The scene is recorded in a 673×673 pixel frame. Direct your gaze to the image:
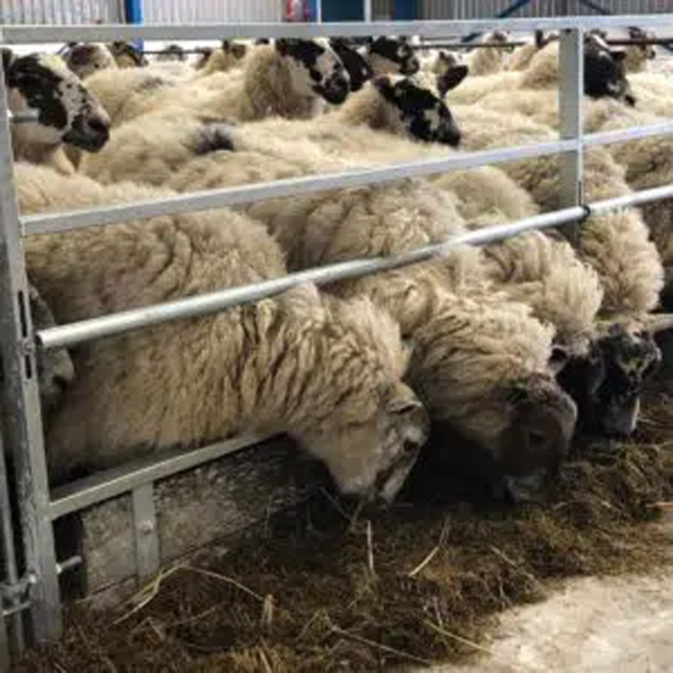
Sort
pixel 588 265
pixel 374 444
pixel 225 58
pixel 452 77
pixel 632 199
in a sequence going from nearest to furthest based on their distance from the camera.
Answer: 1. pixel 374 444
2. pixel 588 265
3. pixel 632 199
4. pixel 452 77
5. pixel 225 58

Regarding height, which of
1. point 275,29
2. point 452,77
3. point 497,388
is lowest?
point 497,388

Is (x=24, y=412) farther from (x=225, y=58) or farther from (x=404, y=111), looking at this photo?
(x=225, y=58)

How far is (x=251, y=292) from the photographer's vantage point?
Answer: 3326 mm

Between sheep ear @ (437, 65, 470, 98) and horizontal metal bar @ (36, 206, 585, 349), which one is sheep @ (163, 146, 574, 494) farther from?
sheep ear @ (437, 65, 470, 98)

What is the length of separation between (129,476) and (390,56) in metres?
4.79

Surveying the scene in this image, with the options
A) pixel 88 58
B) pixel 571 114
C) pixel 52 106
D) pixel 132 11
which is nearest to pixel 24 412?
pixel 52 106

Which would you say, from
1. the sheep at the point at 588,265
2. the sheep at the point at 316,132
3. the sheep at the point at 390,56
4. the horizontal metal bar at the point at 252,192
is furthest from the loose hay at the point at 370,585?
the sheep at the point at 390,56

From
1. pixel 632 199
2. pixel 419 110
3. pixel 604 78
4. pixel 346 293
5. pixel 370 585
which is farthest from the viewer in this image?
pixel 604 78

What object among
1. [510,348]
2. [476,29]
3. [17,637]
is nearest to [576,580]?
[510,348]

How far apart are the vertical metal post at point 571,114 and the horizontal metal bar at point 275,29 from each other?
9 centimetres

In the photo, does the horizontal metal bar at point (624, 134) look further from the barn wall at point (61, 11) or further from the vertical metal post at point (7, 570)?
the barn wall at point (61, 11)

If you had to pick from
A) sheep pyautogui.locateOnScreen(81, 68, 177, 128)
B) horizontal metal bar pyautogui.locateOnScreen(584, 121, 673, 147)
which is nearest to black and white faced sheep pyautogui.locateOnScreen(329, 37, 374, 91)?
sheep pyautogui.locateOnScreen(81, 68, 177, 128)

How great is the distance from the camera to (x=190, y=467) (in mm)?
3262

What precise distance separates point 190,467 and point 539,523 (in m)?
1.15
